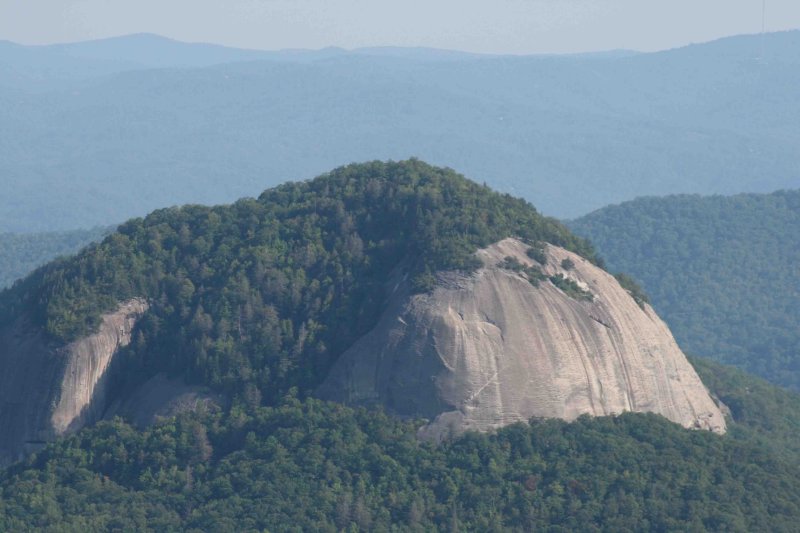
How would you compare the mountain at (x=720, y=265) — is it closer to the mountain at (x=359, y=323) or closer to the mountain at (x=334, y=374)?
the mountain at (x=334, y=374)

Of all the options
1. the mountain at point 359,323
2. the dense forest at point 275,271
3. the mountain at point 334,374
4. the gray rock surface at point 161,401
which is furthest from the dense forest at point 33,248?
the gray rock surface at point 161,401

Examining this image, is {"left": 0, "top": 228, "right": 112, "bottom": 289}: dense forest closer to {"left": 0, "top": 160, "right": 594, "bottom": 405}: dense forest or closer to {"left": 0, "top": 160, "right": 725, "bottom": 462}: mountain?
{"left": 0, "top": 160, "right": 594, "bottom": 405}: dense forest

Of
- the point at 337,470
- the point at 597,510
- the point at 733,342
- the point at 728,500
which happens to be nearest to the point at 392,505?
the point at 337,470

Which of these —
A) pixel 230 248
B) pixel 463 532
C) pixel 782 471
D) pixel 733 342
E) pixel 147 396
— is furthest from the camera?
pixel 733 342

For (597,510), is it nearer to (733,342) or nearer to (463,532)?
(463,532)

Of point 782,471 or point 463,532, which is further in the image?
point 782,471

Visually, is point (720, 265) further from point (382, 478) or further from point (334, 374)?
point (382, 478)
